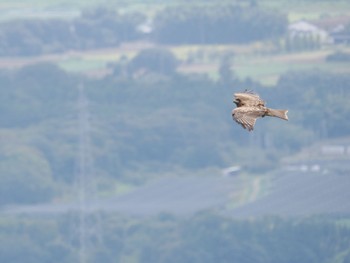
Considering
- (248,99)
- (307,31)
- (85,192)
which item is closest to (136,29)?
(307,31)

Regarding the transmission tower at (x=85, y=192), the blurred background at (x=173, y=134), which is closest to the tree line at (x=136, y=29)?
the blurred background at (x=173, y=134)

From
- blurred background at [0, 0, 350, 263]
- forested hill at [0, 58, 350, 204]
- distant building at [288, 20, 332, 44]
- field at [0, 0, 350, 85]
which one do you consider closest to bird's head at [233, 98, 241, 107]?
blurred background at [0, 0, 350, 263]

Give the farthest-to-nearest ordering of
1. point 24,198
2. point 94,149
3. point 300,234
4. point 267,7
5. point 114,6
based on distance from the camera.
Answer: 1. point 114,6
2. point 267,7
3. point 94,149
4. point 24,198
5. point 300,234

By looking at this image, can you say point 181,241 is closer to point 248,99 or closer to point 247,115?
point 248,99

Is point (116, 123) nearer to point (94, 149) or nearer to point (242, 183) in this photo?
point (94, 149)

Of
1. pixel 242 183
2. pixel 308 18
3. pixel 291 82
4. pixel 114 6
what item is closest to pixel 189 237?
pixel 242 183

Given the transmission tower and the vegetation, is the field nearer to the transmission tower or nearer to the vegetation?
the transmission tower
